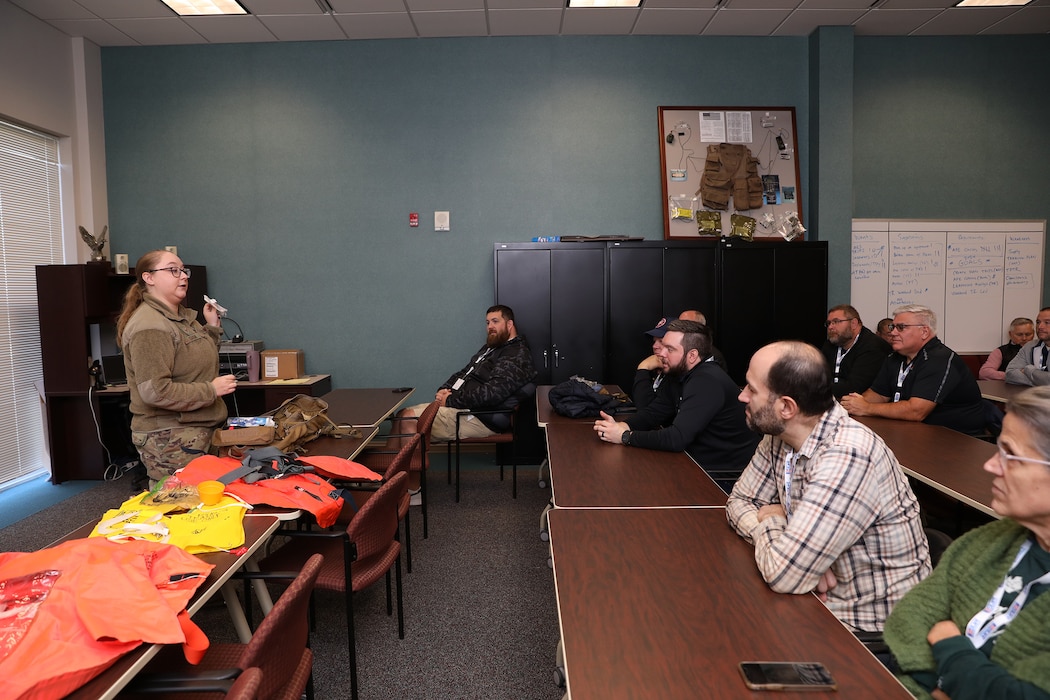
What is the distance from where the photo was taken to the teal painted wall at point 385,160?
615cm

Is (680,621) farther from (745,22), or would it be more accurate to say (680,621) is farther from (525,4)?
(745,22)

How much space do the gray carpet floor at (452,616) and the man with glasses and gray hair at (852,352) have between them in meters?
2.42

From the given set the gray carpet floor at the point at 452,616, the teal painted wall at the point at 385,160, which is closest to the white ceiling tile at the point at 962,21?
the teal painted wall at the point at 385,160

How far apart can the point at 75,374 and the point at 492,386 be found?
3395 millimetres

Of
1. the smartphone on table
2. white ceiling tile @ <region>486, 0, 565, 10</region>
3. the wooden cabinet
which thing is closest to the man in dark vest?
white ceiling tile @ <region>486, 0, 565, 10</region>

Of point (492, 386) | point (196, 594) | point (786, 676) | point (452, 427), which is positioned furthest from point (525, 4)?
point (786, 676)

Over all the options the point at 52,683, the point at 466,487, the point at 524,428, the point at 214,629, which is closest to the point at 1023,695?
the point at 52,683

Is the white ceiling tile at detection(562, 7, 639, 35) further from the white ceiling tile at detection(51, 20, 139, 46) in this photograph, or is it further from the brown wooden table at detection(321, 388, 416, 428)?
the white ceiling tile at detection(51, 20, 139, 46)

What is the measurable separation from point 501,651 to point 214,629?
1.34 metres

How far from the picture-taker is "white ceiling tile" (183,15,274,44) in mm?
5573

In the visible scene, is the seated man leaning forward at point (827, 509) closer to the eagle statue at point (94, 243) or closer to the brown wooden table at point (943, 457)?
the brown wooden table at point (943, 457)

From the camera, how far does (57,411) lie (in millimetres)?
5430

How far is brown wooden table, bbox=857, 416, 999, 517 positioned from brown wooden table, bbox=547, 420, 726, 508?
0.86 metres

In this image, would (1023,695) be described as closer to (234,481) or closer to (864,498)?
(864,498)
